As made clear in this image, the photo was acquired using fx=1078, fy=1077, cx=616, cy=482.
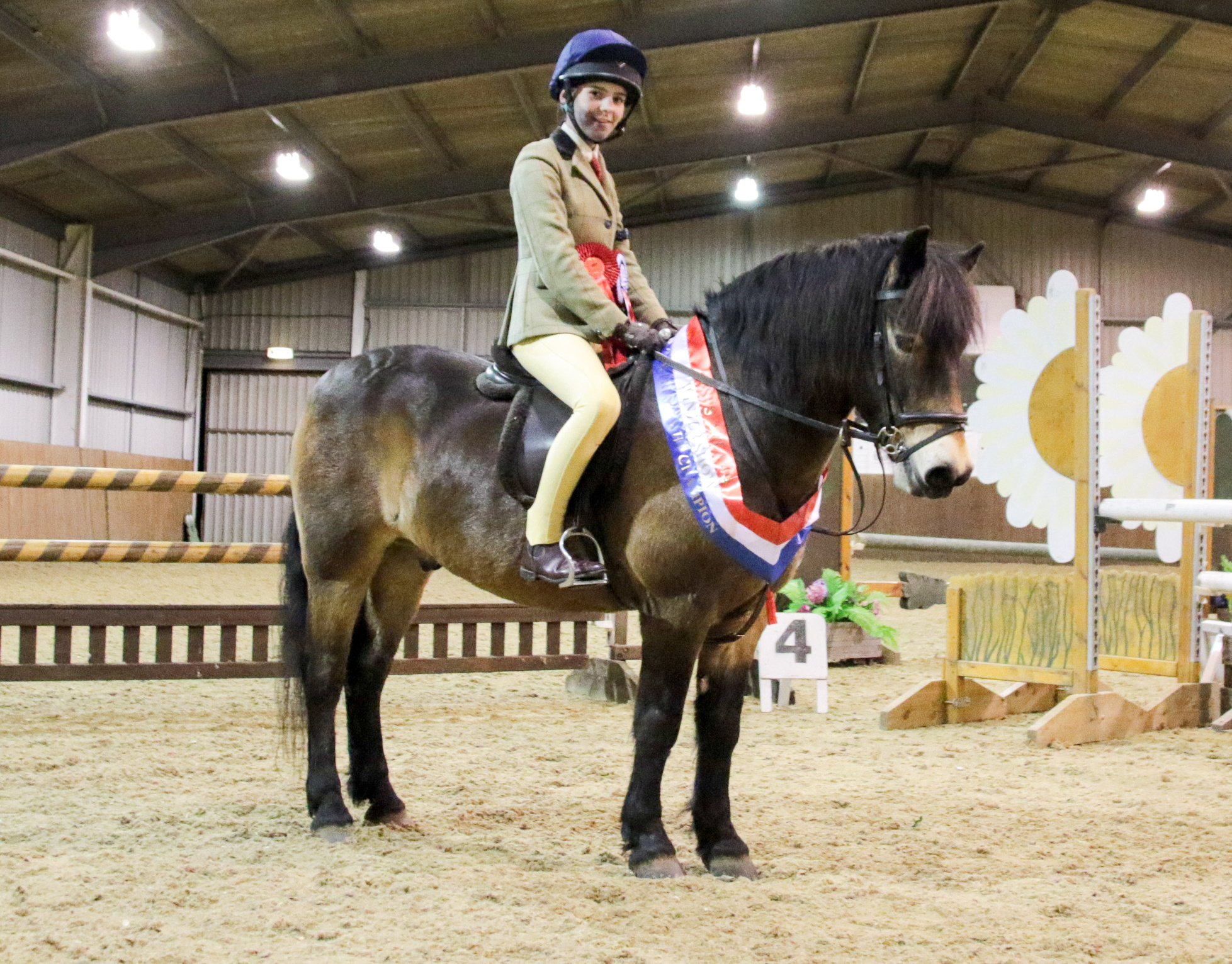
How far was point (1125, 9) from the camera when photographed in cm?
1224

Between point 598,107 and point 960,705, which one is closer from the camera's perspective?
point 598,107

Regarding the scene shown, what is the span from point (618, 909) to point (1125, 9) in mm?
12999

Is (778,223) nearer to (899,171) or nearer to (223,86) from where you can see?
(899,171)

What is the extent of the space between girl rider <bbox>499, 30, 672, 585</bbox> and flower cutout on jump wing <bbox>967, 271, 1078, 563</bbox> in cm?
231

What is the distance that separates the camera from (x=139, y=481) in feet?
16.6

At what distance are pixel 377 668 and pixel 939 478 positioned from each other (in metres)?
1.97

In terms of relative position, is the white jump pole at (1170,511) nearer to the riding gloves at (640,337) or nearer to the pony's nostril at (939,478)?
the pony's nostril at (939,478)

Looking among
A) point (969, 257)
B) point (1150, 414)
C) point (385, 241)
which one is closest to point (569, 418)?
point (969, 257)

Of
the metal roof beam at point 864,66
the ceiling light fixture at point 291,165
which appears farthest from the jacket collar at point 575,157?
the ceiling light fixture at point 291,165

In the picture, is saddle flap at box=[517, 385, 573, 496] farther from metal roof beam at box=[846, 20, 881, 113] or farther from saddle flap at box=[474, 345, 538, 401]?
metal roof beam at box=[846, 20, 881, 113]

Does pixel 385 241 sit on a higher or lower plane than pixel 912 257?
higher

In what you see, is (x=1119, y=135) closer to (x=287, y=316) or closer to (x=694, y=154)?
(x=694, y=154)

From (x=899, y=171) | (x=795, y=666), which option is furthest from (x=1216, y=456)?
(x=899, y=171)

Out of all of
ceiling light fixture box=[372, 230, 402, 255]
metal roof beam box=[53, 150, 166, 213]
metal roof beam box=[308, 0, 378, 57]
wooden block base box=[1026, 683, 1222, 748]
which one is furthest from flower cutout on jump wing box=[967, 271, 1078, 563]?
ceiling light fixture box=[372, 230, 402, 255]
